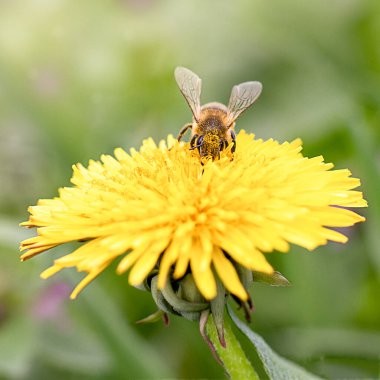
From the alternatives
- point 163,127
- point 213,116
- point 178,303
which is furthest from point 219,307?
point 163,127

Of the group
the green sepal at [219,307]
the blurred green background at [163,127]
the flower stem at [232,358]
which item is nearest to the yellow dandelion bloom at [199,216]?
the green sepal at [219,307]

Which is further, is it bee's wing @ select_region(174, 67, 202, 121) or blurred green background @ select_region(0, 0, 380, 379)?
blurred green background @ select_region(0, 0, 380, 379)

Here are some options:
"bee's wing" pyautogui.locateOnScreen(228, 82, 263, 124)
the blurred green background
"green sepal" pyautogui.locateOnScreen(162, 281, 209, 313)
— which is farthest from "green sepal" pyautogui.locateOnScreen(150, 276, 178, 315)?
the blurred green background

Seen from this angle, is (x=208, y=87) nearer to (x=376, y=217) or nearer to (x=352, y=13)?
(x=352, y=13)

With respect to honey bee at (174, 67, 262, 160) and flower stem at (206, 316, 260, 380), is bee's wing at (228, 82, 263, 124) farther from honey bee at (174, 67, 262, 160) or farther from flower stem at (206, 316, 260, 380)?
flower stem at (206, 316, 260, 380)

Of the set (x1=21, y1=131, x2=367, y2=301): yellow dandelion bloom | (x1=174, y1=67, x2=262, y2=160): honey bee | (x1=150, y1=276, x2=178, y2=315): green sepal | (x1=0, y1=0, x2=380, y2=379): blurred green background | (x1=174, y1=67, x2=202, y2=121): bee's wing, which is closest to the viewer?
(x1=21, y1=131, x2=367, y2=301): yellow dandelion bloom

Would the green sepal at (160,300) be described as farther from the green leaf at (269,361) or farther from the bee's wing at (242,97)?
the bee's wing at (242,97)

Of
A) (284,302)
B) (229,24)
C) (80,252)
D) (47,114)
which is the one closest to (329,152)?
(284,302)
